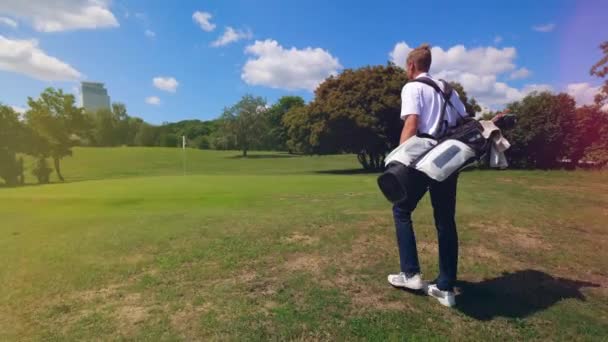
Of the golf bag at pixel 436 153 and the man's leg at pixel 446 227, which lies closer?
the golf bag at pixel 436 153

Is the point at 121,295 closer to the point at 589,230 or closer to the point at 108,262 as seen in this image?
the point at 108,262

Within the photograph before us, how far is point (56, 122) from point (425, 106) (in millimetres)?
41772

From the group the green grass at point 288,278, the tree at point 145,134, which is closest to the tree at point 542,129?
the green grass at point 288,278

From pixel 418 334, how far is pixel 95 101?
174 metres

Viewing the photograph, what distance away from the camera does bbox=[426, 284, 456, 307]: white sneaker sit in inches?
128

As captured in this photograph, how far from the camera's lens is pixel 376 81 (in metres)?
28.4

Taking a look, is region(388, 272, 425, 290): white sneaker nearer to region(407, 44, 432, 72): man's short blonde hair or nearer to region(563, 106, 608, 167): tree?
region(407, 44, 432, 72): man's short blonde hair

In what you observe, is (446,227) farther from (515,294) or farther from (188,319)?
(188,319)

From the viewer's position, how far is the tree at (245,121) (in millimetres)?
63438

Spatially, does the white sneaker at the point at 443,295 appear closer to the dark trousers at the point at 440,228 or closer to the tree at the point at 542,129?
the dark trousers at the point at 440,228

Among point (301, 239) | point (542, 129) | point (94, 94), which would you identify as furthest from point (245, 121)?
point (94, 94)

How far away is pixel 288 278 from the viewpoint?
12.8ft

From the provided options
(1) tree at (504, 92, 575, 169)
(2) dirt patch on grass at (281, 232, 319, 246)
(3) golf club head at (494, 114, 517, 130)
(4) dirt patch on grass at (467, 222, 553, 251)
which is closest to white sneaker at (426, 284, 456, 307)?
(3) golf club head at (494, 114, 517, 130)

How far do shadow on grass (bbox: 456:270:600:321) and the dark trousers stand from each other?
0.31m
